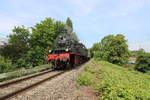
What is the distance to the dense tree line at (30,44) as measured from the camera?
727 inches

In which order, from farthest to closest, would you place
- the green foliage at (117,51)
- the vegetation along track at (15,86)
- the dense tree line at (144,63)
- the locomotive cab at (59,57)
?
the dense tree line at (144,63) → the green foliage at (117,51) → the locomotive cab at (59,57) → the vegetation along track at (15,86)

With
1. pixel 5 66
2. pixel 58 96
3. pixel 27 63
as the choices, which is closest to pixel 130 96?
pixel 58 96

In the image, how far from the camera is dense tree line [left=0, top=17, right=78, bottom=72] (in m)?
18.5

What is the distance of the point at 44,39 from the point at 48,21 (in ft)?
12.9

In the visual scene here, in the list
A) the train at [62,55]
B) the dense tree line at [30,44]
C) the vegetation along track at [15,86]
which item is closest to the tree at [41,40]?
the dense tree line at [30,44]

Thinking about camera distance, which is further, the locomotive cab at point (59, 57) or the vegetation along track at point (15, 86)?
the locomotive cab at point (59, 57)

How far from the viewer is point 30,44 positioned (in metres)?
22.5

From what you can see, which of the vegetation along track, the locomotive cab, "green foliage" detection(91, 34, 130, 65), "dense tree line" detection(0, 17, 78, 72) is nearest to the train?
the locomotive cab

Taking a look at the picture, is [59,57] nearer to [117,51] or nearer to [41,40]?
[41,40]

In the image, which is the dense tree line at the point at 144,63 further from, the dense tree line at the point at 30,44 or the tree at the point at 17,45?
the tree at the point at 17,45

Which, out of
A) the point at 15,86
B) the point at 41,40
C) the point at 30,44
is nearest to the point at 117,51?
the point at 41,40

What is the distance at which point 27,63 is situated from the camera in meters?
19.2

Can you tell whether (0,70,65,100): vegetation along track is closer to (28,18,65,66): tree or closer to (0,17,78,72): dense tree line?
(0,17,78,72): dense tree line

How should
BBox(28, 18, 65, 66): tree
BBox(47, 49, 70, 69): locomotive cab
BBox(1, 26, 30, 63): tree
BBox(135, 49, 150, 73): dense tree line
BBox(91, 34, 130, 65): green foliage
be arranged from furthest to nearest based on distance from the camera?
BBox(135, 49, 150, 73): dense tree line < BBox(91, 34, 130, 65): green foliage < BBox(28, 18, 65, 66): tree < BBox(1, 26, 30, 63): tree < BBox(47, 49, 70, 69): locomotive cab
